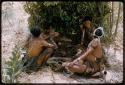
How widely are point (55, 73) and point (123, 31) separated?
3.40 metres

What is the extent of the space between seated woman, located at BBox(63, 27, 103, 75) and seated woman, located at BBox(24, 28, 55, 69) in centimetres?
43

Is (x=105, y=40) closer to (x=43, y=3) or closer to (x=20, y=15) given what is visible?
(x=43, y=3)

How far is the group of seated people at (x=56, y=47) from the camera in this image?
7.36 metres

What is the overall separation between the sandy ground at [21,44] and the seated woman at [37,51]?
0.58 ft

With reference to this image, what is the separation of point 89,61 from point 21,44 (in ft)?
6.31

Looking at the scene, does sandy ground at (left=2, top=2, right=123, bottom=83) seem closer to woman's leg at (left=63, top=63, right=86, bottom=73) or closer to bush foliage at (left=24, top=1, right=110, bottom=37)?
woman's leg at (left=63, top=63, right=86, bottom=73)

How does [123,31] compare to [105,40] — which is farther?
[123,31]

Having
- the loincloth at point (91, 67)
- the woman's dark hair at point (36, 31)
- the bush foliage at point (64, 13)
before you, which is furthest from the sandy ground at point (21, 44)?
the bush foliage at point (64, 13)

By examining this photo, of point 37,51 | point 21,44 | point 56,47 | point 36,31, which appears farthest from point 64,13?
point 21,44

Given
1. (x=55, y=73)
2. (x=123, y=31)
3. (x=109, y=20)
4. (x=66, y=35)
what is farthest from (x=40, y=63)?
(x=123, y=31)

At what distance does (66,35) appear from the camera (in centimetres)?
826

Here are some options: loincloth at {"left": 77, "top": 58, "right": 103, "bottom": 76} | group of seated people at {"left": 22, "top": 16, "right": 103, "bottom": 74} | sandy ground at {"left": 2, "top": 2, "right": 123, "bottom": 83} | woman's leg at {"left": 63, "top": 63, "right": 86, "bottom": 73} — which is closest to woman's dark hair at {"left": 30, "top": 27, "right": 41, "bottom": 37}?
group of seated people at {"left": 22, "top": 16, "right": 103, "bottom": 74}

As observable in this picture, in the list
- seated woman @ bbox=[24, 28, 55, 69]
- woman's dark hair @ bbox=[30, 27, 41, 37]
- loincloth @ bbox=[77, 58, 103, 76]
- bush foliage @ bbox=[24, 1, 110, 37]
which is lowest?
loincloth @ bbox=[77, 58, 103, 76]

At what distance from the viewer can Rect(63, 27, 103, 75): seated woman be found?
734 centimetres
